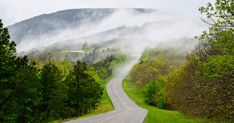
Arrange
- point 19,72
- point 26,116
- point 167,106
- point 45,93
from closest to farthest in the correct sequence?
point 19,72 → point 26,116 → point 45,93 → point 167,106

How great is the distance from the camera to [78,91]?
69375mm

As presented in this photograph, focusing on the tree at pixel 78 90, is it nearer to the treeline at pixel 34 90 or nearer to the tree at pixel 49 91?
the treeline at pixel 34 90

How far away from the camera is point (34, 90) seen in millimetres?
41438

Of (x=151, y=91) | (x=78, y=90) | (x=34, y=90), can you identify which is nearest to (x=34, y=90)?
(x=34, y=90)

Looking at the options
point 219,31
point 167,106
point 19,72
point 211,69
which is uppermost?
point 219,31

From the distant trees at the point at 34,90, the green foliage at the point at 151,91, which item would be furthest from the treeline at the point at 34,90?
the green foliage at the point at 151,91

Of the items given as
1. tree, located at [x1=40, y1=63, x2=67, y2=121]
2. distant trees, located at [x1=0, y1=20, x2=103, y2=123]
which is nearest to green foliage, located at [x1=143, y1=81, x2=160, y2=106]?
distant trees, located at [x1=0, y1=20, x2=103, y2=123]

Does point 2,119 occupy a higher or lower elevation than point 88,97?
higher

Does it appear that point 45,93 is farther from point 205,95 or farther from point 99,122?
point 205,95

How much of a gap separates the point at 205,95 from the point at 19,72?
628 inches

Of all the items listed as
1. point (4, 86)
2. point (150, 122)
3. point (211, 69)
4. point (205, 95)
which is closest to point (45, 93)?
point (150, 122)

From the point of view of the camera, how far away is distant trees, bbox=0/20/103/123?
117 ft

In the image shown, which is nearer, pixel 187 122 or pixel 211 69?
pixel 211 69

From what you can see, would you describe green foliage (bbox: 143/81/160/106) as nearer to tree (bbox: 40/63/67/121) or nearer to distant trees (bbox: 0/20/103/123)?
distant trees (bbox: 0/20/103/123)
